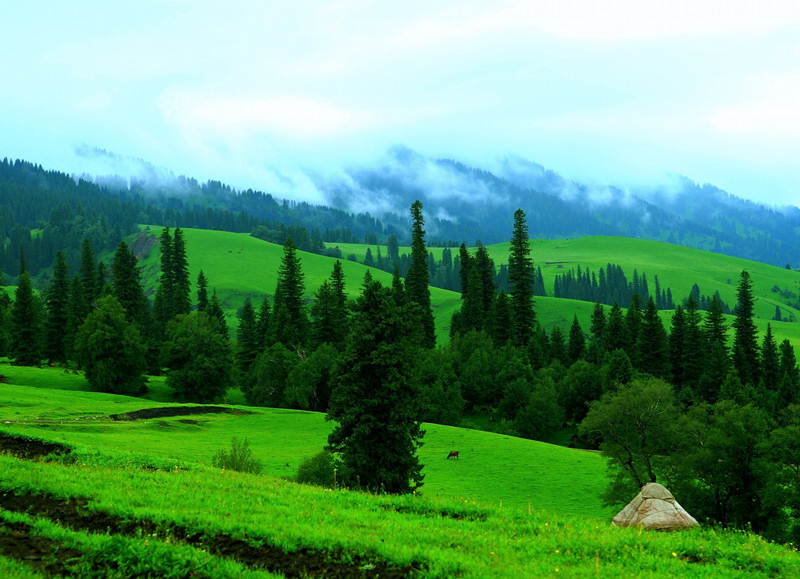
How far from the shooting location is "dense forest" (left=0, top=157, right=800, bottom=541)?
43.8 metres

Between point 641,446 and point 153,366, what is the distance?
88805 millimetres

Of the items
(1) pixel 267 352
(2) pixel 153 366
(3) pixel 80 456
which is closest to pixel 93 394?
(1) pixel 267 352

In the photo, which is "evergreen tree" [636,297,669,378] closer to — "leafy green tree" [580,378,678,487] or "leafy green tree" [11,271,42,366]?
"leafy green tree" [580,378,678,487]

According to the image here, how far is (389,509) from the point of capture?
18125 millimetres

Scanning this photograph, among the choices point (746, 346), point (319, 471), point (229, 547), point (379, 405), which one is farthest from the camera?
point (746, 346)

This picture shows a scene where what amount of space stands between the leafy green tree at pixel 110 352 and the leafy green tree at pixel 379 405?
63.0 meters

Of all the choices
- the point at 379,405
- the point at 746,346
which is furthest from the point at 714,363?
the point at 379,405

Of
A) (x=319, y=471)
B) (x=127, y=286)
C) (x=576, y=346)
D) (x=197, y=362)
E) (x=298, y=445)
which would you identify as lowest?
(x=298, y=445)

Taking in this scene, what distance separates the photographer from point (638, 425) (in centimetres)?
6869

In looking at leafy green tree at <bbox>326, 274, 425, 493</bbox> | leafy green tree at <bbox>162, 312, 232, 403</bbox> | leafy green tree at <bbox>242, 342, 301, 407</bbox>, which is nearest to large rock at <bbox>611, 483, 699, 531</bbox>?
leafy green tree at <bbox>326, 274, 425, 493</bbox>

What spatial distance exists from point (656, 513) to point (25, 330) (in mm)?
107581

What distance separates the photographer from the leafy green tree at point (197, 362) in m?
100

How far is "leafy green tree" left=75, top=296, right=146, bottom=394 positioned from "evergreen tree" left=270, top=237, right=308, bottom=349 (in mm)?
25235

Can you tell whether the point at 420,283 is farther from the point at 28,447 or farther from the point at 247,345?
the point at 28,447
